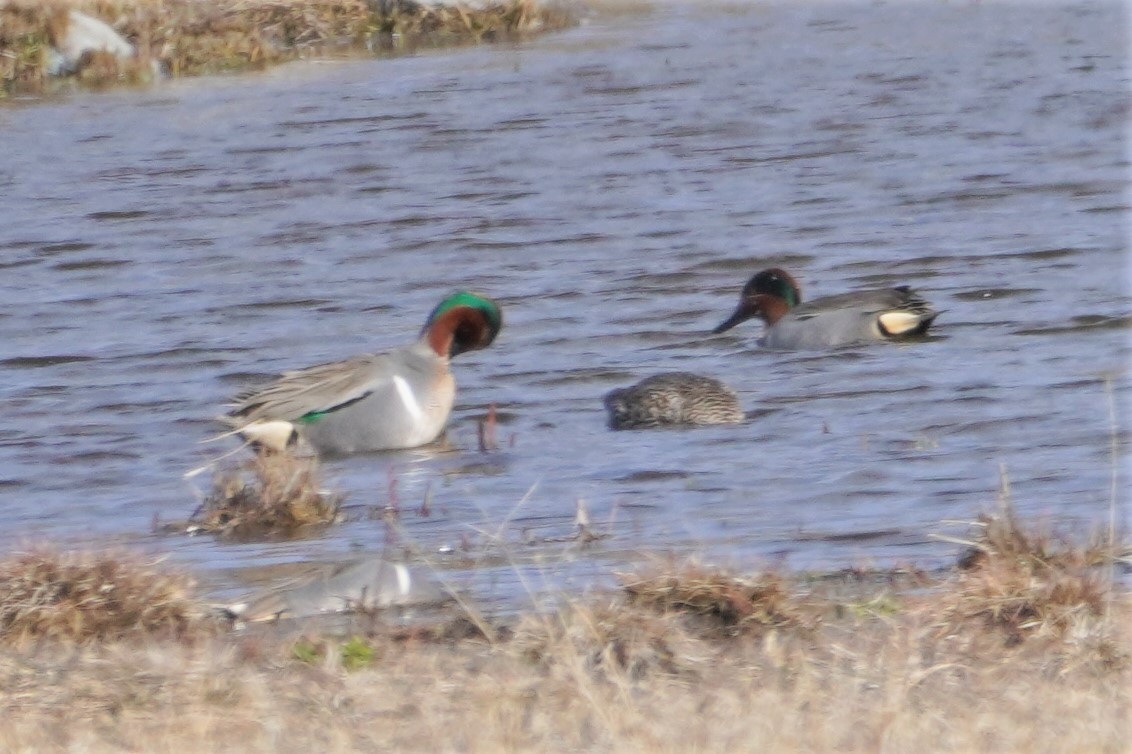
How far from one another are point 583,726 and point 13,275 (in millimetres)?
9156

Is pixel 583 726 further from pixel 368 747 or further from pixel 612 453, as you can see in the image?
pixel 612 453

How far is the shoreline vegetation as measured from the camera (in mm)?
20516

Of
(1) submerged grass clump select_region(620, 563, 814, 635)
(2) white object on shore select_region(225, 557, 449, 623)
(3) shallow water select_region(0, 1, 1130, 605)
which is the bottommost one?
(3) shallow water select_region(0, 1, 1130, 605)

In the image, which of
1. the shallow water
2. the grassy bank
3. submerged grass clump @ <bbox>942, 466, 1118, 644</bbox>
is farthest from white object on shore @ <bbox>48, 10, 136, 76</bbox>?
submerged grass clump @ <bbox>942, 466, 1118, 644</bbox>

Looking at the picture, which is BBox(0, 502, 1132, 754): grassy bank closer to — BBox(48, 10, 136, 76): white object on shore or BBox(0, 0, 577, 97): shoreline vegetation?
BBox(0, 0, 577, 97): shoreline vegetation

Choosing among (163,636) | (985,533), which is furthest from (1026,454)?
(163,636)

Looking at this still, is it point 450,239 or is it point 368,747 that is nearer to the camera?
point 368,747

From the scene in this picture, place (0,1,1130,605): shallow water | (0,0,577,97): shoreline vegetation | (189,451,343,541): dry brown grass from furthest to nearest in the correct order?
(0,0,577,97): shoreline vegetation < (0,1,1130,605): shallow water < (189,451,343,541): dry brown grass

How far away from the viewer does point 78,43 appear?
2064 cm

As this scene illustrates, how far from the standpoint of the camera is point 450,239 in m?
13.4

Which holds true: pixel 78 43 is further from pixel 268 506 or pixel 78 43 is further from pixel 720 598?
pixel 720 598

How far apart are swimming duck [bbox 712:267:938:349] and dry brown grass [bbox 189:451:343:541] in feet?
13.2

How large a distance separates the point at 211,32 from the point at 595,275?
10697 mm

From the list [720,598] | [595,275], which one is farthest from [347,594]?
[595,275]
